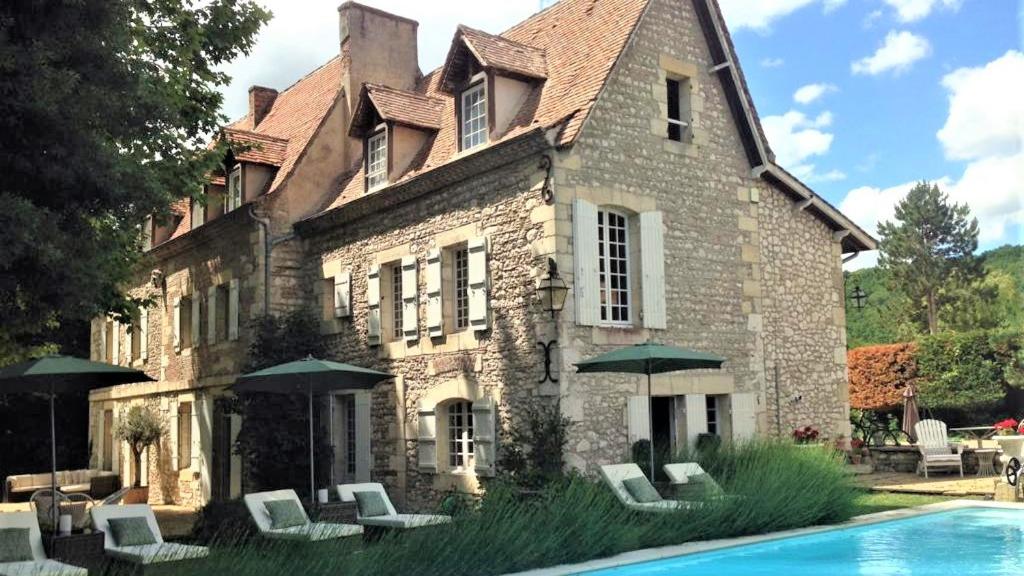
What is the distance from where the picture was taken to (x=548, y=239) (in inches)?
475

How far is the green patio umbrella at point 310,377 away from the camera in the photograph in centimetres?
1100

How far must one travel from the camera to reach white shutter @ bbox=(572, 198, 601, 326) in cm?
1212

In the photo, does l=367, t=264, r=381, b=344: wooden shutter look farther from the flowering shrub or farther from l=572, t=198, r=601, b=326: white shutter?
the flowering shrub

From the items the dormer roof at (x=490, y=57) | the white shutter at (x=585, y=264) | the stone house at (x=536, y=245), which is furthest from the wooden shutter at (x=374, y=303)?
the white shutter at (x=585, y=264)

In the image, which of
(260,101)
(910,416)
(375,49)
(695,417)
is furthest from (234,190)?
(910,416)

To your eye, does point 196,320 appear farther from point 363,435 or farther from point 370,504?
point 370,504

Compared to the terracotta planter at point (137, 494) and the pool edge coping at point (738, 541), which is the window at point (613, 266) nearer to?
the pool edge coping at point (738, 541)

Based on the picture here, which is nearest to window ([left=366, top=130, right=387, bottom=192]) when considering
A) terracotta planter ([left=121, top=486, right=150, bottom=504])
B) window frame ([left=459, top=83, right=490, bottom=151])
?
window frame ([left=459, top=83, right=490, bottom=151])

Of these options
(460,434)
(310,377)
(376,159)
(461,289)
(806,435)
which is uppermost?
(376,159)

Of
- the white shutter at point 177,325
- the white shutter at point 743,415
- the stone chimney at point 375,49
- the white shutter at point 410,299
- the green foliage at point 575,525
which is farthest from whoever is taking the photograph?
the white shutter at point 177,325

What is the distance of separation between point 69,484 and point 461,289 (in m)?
11.7

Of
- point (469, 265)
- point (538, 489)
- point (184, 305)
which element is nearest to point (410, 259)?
point (469, 265)

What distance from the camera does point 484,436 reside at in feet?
41.9

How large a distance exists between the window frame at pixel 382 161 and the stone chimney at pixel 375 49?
2.20 meters
